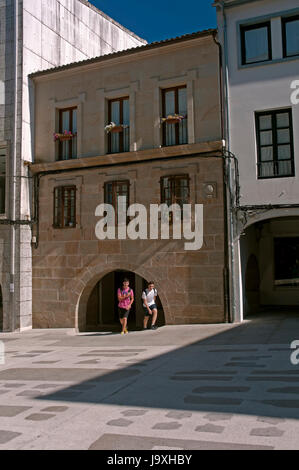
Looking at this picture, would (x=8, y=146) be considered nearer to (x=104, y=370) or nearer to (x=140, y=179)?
(x=140, y=179)

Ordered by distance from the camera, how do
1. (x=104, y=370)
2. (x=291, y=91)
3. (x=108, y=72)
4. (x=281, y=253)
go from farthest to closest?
(x=281, y=253)
(x=108, y=72)
(x=291, y=91)
(x=104, y=370)

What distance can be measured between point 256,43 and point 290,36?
2.93ft

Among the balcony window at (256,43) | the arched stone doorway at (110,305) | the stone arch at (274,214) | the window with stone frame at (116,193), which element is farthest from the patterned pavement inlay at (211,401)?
the arched stone doorway at (110,305)

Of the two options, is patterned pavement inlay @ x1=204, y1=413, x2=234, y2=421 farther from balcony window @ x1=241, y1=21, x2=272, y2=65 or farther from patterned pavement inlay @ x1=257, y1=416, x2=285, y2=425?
balcony window @ x1=241, y1=21, x2=272, y2=65

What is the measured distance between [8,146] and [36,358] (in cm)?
805

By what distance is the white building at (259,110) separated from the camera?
1280 cm

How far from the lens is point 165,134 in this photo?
14.5m

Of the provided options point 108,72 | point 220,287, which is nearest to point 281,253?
point 220,287

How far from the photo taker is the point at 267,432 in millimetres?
5031

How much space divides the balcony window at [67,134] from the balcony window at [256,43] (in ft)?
19.0

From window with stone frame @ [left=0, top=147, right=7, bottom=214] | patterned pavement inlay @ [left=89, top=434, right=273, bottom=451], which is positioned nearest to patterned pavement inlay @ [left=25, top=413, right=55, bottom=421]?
patterned pavement inlay @ [left=89, top=434, right=273, bottom=451]

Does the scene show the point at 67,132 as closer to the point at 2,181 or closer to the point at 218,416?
the point at 2,181

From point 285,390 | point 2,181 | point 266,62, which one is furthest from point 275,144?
point 2,181

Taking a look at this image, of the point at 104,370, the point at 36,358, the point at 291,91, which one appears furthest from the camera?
the point at 291,91
